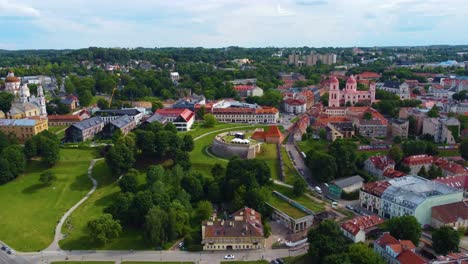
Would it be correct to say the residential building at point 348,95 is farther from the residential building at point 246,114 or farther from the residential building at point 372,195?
the residential building at point 372,195

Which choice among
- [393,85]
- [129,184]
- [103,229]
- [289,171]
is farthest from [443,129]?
[103,229]

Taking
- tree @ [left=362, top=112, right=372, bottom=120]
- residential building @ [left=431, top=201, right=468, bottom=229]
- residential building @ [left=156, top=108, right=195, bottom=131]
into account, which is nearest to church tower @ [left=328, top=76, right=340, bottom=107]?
tree @ [left=362, top=112, right=372, bottom=120]

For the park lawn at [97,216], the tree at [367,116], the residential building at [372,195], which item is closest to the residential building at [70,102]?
the park lawn at [97,216]

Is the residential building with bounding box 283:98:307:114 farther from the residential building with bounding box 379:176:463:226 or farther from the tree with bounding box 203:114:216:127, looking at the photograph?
the residential building with bounding box 379:176:463:226

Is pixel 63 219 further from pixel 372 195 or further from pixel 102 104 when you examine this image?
pixel 102 104

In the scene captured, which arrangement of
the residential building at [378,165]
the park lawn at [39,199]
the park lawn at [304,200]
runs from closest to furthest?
the park lawn at [39,199] < the park lawn at [304,200] < the residential building at [378,165]

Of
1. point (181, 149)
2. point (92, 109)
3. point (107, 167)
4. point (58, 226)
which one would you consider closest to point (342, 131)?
point (181, 149)
